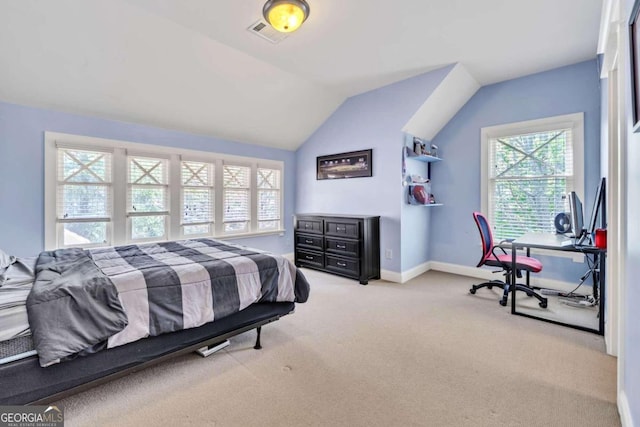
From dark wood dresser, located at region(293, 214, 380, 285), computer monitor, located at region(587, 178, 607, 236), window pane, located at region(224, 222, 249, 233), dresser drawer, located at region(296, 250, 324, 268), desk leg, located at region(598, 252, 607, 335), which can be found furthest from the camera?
window pane, located at region(224, 222, 249, 233)

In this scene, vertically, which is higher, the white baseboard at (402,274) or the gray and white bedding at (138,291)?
the gray and white bedding at (138,291)

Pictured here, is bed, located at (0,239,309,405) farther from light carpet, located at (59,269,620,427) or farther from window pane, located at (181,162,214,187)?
window pane, located at (181,162,214,187)

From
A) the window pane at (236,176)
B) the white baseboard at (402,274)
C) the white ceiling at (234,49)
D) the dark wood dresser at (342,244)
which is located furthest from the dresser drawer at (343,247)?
the white ceiling at (234,49)

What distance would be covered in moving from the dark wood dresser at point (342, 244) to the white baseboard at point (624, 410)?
257 cm

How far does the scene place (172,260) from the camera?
7.13 feet

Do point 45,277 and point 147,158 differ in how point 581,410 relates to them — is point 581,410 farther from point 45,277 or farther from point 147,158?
point 147,158

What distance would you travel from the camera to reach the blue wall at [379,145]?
3838mm

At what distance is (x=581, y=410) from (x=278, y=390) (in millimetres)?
1704

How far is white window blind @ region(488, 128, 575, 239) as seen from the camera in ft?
11.6

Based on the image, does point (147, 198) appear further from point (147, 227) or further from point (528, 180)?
point (528, 180)

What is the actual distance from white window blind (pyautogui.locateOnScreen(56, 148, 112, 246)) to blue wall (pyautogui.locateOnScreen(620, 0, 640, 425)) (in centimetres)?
468

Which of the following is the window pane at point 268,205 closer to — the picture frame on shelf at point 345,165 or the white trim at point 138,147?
the white trim at point 138,147

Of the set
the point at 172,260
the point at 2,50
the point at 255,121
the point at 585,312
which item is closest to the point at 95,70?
the point at 2,50

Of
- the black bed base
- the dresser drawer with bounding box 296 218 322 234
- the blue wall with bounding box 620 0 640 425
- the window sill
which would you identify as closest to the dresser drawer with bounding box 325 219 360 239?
the dresser drawer with bounding box 296 218 322 234
